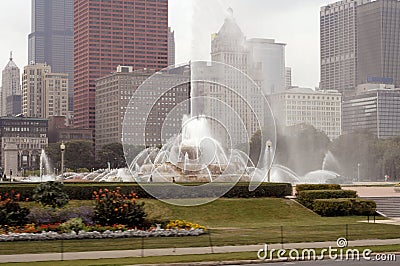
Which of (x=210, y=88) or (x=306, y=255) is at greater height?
(x=210, y=88)

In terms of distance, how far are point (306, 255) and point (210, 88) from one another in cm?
3010

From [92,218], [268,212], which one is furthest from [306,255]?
[268,212]

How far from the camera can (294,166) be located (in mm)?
129625

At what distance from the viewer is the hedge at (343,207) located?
39.8m

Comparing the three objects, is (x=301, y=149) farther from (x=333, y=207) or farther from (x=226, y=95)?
(x=333, y=207)

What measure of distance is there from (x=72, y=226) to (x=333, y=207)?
16589mm

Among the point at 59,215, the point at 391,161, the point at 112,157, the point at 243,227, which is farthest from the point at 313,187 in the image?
the point at 112,157

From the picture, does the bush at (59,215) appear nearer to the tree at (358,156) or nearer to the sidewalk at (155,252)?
the sidewalk at (155,252)

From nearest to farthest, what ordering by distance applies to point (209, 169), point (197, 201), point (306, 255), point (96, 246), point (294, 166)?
1. point (306, 255)
2. point (96, 246)
3. point (197, 201)
4. point (209, 169)
5. point (294, 166)

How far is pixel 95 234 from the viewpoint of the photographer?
28.5 metres

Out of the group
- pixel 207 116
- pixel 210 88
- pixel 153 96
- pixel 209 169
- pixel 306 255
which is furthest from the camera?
pixel 210 88

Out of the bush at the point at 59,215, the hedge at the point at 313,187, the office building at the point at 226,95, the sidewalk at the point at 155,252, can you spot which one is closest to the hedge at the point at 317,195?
the hedge at the point at 313,187

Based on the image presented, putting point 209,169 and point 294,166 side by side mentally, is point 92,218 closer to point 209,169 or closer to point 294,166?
point 209,169

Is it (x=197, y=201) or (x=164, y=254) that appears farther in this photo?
(x=197, y=201)
